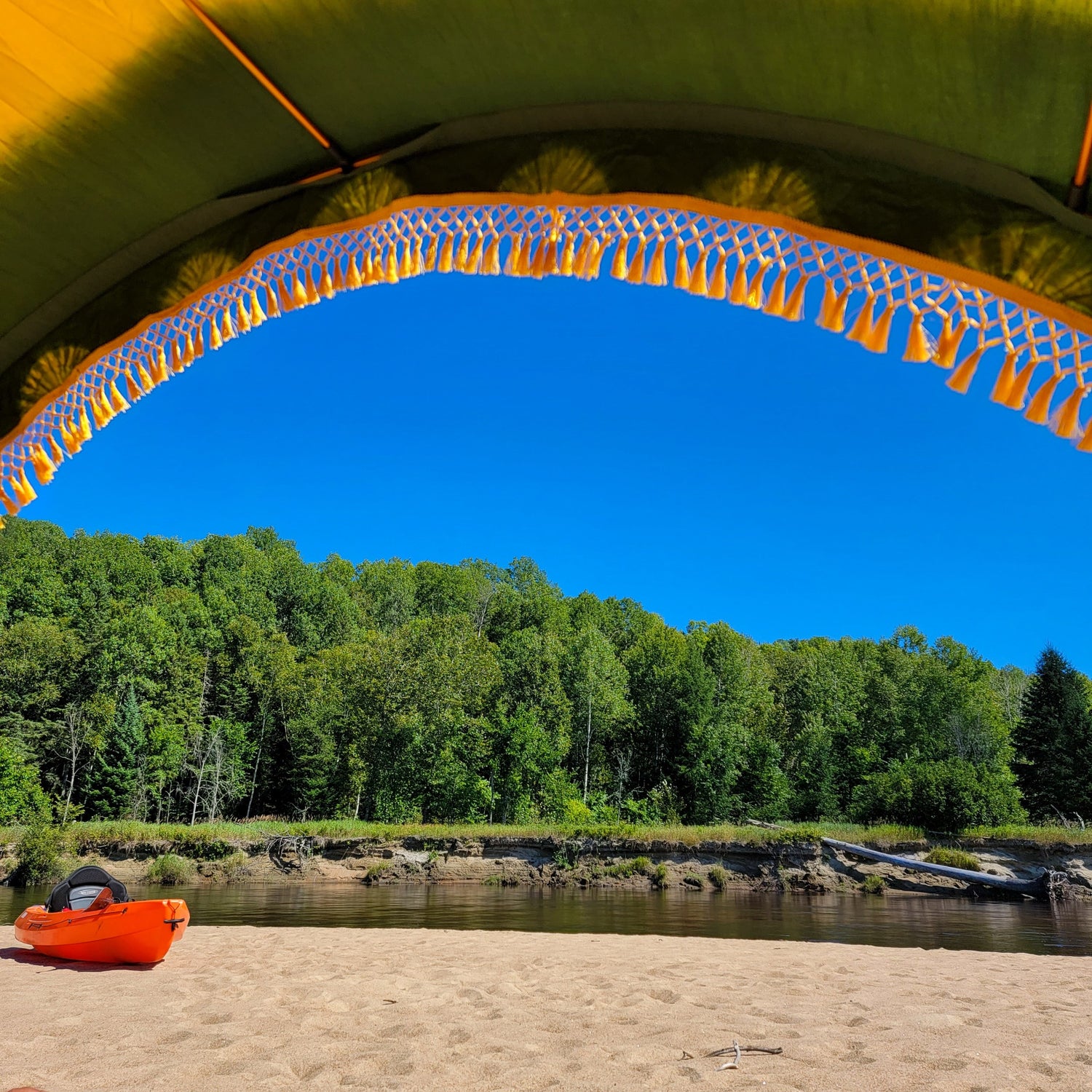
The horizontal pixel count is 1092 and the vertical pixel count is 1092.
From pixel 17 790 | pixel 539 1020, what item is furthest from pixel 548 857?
pixel 17 790

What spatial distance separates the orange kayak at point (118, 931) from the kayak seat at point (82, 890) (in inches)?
7.2

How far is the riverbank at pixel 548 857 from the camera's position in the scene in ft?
76.0

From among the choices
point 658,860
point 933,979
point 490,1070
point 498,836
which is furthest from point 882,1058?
point 498,836

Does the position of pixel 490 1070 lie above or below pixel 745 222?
below

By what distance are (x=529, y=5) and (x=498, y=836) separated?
26776 mm

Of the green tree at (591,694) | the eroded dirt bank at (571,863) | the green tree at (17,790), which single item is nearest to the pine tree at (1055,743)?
the eroded dirt bank at (571,863)

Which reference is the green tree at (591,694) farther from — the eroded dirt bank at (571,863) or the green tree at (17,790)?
the green tree at (17,790)

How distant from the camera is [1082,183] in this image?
1.45 metres

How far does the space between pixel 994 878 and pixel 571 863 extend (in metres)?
11.6

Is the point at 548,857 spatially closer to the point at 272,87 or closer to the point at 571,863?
the point at 571,863

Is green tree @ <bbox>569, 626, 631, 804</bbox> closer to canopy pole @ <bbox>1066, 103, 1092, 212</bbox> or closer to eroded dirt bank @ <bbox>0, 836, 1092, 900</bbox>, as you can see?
eroded dirt bank @ <bbox>0, 836, 1092, 900</bbox>

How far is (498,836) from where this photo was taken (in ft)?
86.0

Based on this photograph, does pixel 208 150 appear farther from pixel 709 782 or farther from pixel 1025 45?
pixel 709 782

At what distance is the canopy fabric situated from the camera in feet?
4.66
